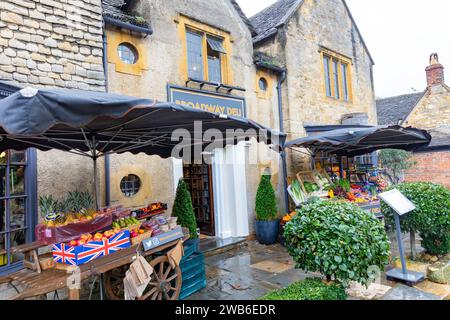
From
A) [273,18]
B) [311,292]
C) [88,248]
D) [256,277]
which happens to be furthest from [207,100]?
[311,292]

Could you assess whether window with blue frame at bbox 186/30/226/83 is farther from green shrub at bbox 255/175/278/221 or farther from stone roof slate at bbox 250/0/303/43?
green shrub at bbox 255/175/278/221

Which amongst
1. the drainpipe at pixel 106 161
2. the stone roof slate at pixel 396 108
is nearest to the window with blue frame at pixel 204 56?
the drainpipe at pixel 106 161

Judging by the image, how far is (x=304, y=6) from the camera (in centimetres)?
966

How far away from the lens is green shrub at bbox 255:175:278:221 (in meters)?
7.35

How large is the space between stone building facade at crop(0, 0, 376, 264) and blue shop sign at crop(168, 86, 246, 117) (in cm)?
3

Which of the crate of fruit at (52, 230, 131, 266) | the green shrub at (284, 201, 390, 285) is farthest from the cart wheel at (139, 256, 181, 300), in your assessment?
the green shrub at (284, 201, 390, 285)

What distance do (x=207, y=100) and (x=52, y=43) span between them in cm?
331

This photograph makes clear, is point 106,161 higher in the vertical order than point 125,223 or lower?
higher

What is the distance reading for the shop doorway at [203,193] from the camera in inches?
310

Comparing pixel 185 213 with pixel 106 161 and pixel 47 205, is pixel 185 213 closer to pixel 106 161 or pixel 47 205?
pixel 106 161

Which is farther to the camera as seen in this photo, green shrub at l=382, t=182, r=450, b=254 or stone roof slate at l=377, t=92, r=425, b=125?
stone roof slate at l=377, t=92, r=425, b=125

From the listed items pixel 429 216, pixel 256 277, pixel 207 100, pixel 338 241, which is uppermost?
pixel 207 100

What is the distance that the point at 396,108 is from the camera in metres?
18.4
